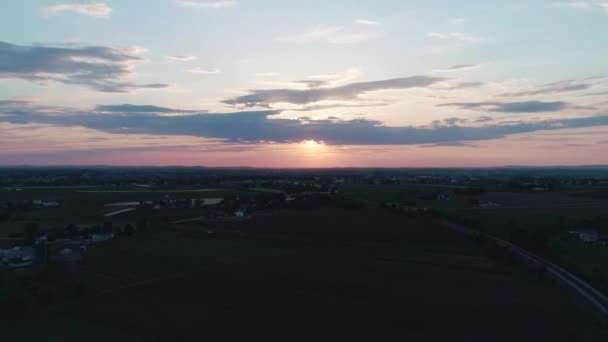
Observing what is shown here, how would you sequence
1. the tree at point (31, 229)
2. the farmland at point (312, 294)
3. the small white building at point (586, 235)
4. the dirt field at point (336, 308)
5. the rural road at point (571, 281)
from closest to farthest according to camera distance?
1. the dirt field at point (336, 308)
2. the farmland at point (312, 294)
3. the rural road at point (571, 281)
4. the small white building at point (586, 235)
5. the tree at point (31, 229)

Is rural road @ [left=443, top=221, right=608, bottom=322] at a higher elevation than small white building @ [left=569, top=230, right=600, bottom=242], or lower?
lower

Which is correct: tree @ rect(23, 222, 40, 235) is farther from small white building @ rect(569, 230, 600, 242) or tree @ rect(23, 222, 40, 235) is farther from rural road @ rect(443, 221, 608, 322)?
small white building @ rect(569, 230, 600, 242)

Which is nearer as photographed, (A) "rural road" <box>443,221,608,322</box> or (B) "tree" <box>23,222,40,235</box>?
(A) "rural road" <box>443,221,608,322</box>

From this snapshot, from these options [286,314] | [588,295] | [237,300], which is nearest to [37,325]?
[237,300]

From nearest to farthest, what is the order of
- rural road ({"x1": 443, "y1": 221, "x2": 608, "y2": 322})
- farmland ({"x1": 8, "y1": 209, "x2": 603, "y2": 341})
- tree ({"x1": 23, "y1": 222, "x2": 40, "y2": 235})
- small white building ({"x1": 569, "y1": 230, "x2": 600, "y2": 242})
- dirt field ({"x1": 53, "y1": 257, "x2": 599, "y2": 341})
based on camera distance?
dirt field ({"x1": 53, "y1": 257, "x2": 599, "y2": 341})
farmland ({"x1": 8, "y1": 209, "x2": 603, "y2": 341})
rural road ({"x1": 443, "y1": 221, "x2": 608, "y2": 322})
small white building ({"x1": 569, "y1": 230, "x2": 600, "y2": 242})
tree ({"x1": 23, "y1": 222, "x2": 40, "y2": 235})

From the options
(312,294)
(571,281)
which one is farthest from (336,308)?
(571,281)

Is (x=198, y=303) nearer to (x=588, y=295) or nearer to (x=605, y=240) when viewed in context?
(x=588, y=295)

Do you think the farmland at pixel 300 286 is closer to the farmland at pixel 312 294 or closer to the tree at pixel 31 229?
the farmland at pixel 312 294

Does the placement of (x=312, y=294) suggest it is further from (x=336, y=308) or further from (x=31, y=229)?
(x=31, y=229)

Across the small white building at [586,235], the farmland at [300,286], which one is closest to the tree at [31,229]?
the farmland at [300,286]

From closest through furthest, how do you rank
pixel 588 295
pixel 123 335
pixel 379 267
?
pixel 123 335 → pixel 588 295 → pixel 379 267

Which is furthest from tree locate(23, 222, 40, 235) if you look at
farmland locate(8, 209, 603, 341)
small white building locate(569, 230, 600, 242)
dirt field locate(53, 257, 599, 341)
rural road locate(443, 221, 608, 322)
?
small white building locate(569, 230, 600, 242)
